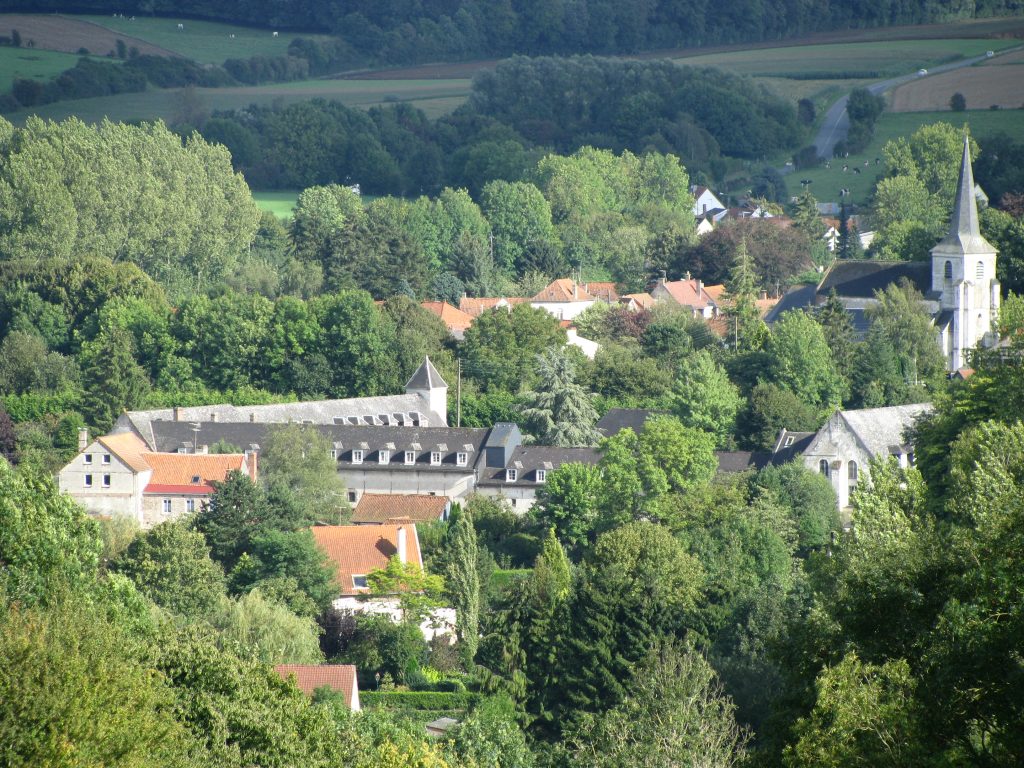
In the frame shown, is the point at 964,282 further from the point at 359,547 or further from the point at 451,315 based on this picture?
the point at 359,547

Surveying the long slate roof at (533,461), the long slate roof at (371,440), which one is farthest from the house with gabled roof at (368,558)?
the long slate roof at (371,440)

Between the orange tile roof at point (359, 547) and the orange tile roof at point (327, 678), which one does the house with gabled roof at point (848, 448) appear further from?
the orange tile roof at point (327, 678)

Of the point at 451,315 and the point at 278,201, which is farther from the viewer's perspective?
the point at 278,201

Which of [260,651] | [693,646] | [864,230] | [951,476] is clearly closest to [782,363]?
[951,476]

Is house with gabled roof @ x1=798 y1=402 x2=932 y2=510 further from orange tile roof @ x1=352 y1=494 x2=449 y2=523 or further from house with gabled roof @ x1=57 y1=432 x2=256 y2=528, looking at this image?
house with gabled roof @ x1=57 y1=432 x2=256 y2=528

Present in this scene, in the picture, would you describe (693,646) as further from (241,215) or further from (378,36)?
(378,36)

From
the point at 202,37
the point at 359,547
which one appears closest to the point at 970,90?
the point at 202,37

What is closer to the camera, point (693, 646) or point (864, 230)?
point (693, 646)
